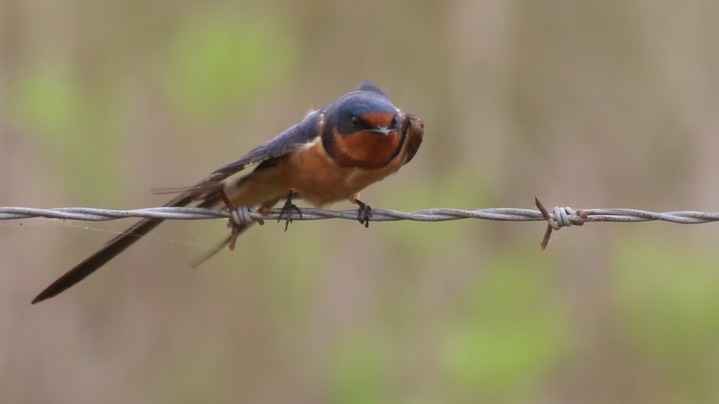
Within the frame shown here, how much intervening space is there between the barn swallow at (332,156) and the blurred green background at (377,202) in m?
1.46

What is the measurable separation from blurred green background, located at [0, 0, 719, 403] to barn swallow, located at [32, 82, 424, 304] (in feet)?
4.79

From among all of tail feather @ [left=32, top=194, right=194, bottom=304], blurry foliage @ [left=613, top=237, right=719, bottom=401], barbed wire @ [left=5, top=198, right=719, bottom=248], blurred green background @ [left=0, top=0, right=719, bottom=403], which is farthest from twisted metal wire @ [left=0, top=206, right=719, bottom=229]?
blurry foliage @ [left=613, top=237, right=719, bottom=401]

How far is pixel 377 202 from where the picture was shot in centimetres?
590

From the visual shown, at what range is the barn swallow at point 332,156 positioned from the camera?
3.93 meters

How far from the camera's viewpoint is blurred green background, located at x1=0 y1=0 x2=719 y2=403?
5363 mm

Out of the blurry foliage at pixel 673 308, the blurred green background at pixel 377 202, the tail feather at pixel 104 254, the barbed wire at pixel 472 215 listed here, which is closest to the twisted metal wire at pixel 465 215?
the barbed wire at pixel 472 215

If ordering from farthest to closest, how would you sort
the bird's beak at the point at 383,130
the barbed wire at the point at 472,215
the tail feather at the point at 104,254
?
the bird's beak at the point at 383,130
the tail feather at the point at 104,254
the barbed wire at the point at 472,215

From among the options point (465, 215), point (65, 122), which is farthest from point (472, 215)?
point (65, 122)

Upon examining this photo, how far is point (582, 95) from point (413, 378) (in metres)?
1.87

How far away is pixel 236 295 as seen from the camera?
219 inches

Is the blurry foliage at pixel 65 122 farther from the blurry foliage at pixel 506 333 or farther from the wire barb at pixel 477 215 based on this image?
the wire barb at pixel 477 215

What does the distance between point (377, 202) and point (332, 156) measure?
1.93m

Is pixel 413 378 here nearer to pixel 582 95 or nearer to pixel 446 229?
pixel 446 229

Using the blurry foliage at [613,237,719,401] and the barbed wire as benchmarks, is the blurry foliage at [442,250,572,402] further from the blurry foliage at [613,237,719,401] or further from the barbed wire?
the barbed wire
